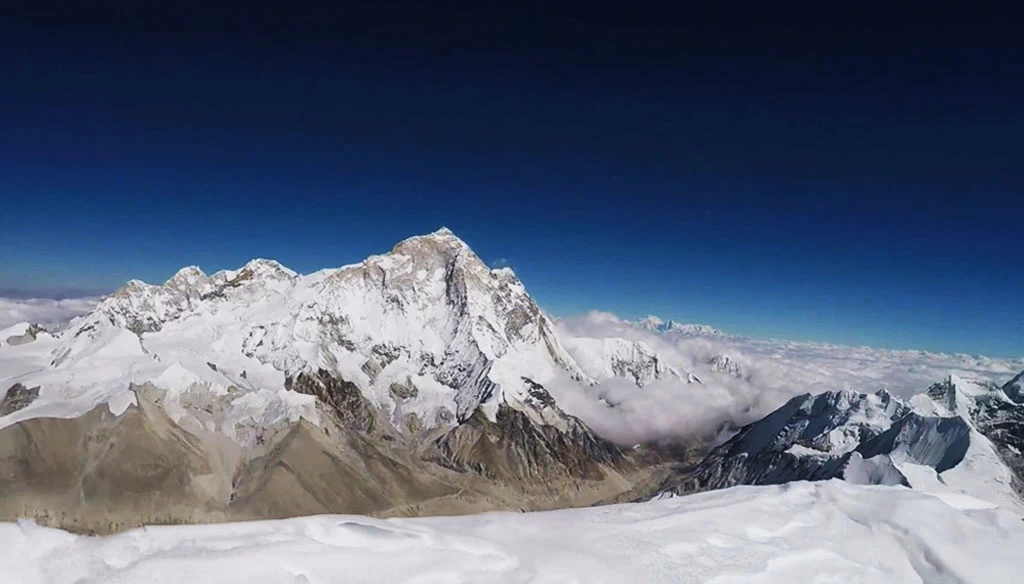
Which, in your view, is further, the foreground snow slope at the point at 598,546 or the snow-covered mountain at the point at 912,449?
the snow-covered mountain at the point at 912,449

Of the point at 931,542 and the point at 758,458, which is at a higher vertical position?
the point at 931,542

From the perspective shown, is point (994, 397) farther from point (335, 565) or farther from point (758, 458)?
point (335, 565)

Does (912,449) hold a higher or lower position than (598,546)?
lower

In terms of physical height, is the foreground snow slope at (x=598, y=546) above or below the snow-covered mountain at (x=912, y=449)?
above

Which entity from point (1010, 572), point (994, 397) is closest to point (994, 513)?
point (1010, 572)

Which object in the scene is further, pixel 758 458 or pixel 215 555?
pixel 758 458
